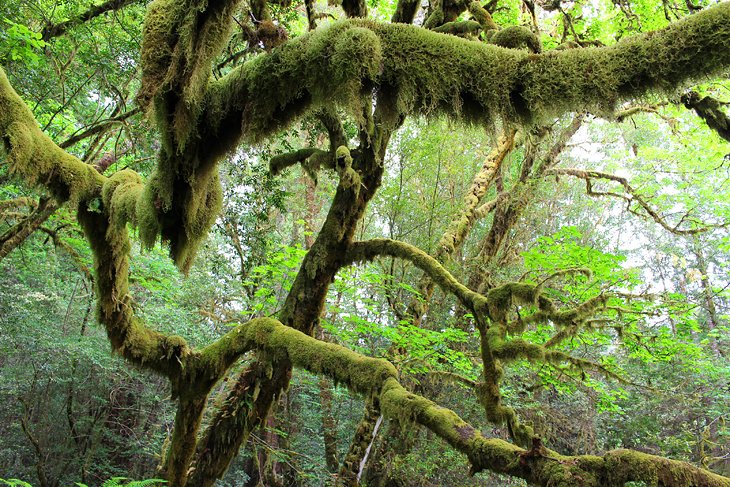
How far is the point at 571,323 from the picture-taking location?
4.82 meters

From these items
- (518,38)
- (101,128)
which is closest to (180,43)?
(518,38)

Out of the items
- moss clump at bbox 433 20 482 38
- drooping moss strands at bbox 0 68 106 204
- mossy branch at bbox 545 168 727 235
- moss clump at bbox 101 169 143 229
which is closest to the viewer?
drooping moss strands at bbox 0 68 106 204

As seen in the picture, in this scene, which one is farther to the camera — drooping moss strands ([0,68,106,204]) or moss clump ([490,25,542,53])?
drooping moss strands ([0,68,106,204])

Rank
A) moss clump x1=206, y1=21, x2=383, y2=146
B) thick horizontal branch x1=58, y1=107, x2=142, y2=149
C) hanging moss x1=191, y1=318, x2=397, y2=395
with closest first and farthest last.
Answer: moss clump x1=206, y1=21, x2=383, y2=146, hanging moss x1=191, y1=318, x2=397, y2=395, thick horizontal branch x1=58, y1=107, x2=142, y2=149

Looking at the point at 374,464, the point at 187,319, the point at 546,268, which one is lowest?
the point at 374,464

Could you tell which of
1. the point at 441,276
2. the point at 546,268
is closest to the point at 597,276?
the point at 546,268

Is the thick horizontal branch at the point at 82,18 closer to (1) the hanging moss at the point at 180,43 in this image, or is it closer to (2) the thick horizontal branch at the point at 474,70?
(1) the hanging moss at the point at 180,43

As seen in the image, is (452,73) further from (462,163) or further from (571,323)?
(462,163)

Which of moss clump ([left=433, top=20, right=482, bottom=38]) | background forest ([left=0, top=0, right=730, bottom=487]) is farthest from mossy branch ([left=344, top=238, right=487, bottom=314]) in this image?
moss clump ([left=433, top=20, right=482, bottom=38])

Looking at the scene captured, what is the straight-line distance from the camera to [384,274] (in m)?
7.31

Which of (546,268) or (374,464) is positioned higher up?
(546,268)

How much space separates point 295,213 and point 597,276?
9601 mm

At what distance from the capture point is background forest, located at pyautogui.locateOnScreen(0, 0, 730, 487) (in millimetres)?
6402

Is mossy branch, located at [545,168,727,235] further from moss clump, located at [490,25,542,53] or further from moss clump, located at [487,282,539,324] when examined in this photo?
moss clump, located at [490,25,542,53]
